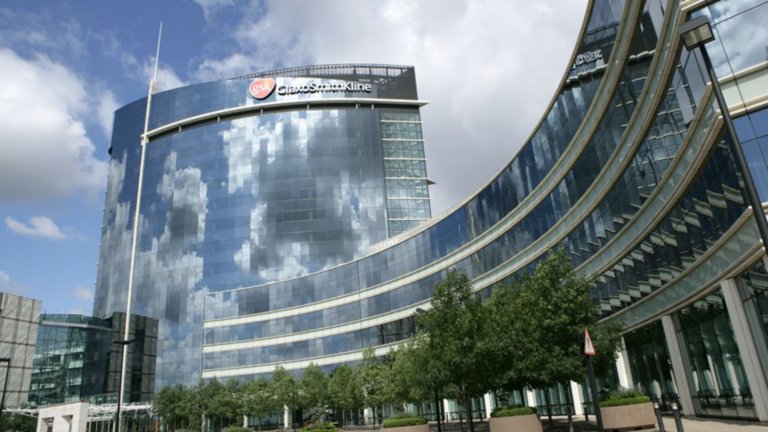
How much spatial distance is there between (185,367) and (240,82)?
2227 inches

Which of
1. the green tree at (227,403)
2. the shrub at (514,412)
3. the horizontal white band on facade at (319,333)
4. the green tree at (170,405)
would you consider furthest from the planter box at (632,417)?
the green tree at (170,405)

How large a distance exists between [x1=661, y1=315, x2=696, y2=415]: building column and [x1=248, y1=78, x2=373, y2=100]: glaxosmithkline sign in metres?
90.7

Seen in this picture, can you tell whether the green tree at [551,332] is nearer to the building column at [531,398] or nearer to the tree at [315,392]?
the building column at [531,398]

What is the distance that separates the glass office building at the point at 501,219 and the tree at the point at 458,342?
5194mm

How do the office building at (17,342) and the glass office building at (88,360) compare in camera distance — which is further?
the glass office building at (88,360)

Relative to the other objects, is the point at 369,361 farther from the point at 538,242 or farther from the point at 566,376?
the point at 566,376

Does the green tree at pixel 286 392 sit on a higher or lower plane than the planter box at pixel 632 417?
higher

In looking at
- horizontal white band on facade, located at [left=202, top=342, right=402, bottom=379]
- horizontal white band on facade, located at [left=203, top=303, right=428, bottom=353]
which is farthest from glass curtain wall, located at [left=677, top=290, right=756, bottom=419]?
horizontal white band on facade, located at [left=202, top=342, right=402, bottom=379]

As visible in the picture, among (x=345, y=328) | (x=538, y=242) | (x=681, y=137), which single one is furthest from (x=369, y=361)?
(x=681, y=137)

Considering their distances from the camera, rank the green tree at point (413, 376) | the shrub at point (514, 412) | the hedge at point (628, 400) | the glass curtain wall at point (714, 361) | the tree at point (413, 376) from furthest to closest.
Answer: the green tree at point (413, 376), the tree at point (413, 376), the shrub at point (514, 412), the hedge at point (628, 400), the glass curtain wall at point (714, 361)

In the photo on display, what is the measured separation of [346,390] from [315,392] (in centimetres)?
759

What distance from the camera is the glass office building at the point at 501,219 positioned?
73.6 feet

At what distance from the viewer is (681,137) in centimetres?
2439

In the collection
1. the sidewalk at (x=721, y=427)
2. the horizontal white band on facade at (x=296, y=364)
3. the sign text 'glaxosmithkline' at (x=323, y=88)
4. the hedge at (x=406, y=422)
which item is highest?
the sign text 'glaxosmithkline' at (x=323, y=88)
